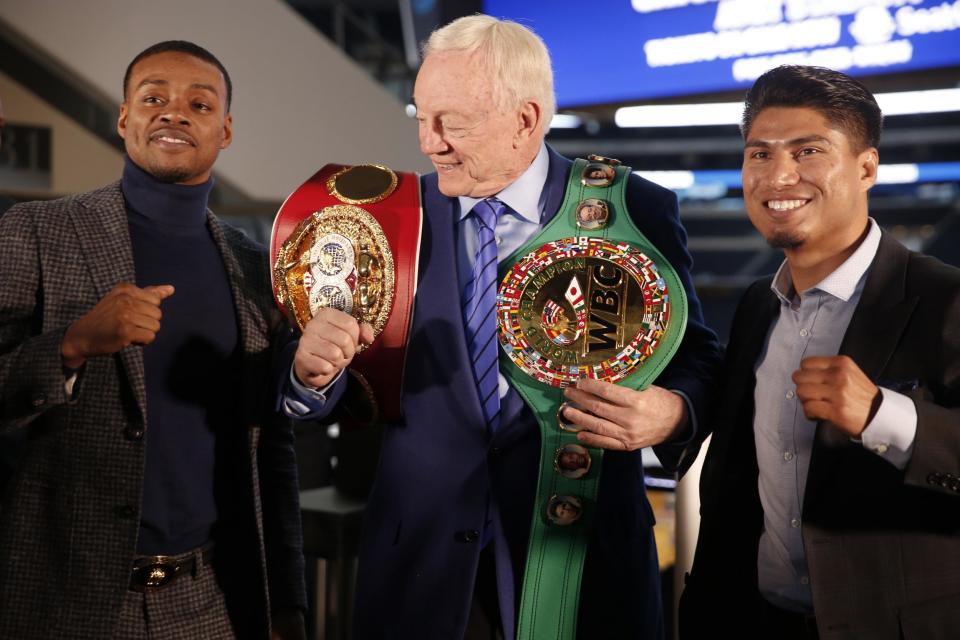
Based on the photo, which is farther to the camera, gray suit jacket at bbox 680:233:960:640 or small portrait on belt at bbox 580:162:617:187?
small portrait on belt at bbox 580:162:617:187

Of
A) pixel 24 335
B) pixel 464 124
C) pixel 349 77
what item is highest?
pixel 349 77

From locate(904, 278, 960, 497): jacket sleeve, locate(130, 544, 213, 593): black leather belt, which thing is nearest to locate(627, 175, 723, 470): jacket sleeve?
locate(904, 278, 960, 497): jacket sleeve

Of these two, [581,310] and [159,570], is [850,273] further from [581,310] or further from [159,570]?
[159,570]

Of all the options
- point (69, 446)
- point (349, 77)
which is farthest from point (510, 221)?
point (349, 77)

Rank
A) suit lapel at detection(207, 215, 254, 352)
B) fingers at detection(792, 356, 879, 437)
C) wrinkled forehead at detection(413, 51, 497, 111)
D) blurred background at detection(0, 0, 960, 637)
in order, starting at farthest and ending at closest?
blurred background at detection(0, 0, 960, 637) < suit lapel at detection(207, 215, 254, 352) < wrinkled forehead at detection(413, 51, 497, 111) < fingers at detection(792, 356, 879, 437)

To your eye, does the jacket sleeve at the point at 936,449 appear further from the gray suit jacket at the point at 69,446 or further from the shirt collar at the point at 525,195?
the gray suit jacket at the point at 69,446

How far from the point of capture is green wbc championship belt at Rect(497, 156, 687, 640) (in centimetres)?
139

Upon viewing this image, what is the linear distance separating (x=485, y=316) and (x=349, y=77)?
4008mm

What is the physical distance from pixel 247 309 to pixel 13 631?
1.94 feet

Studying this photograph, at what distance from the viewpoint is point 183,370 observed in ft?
5.00

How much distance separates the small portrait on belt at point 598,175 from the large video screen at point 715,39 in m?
1.90

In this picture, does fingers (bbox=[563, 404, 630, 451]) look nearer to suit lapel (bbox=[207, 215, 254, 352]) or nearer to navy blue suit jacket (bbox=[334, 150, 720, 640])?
navy blue suit jacket (bbox=[334, 150, 720, 640])

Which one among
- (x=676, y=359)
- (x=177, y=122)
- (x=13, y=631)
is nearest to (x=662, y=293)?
(x=676, y=359)

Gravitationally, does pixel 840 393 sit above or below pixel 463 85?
below
